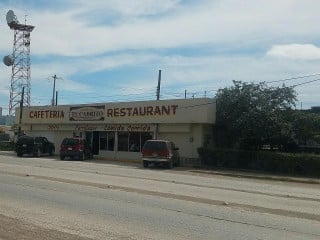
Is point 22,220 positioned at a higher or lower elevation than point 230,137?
lower

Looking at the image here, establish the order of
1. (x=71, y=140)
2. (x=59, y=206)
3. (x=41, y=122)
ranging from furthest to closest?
(x=41, y=122) → (x=71, y=140) → (x=59, y=206)

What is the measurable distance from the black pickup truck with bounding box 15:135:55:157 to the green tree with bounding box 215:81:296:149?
53.7 ft

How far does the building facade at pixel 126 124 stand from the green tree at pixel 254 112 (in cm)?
147

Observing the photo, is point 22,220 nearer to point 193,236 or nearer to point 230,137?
point 193,236

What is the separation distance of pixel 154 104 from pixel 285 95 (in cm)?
1066

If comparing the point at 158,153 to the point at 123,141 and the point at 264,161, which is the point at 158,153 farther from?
the point at 123,141

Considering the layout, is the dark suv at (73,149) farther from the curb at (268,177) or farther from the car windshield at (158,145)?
the curb at (268,177)

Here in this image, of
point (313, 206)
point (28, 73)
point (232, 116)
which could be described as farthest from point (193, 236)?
point (28, 73)

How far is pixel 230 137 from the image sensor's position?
4159 cm

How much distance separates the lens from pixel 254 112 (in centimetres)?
3731

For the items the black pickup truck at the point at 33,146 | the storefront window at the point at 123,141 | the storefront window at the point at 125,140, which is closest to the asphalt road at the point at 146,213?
the storefront window at the point at 125,140

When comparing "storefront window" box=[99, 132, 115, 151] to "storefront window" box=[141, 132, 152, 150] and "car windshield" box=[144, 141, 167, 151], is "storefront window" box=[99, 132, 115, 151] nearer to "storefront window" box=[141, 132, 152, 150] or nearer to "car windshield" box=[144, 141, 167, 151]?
"storefront window" box=[141, 132, 152, 150]

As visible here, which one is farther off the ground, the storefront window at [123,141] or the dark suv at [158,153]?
the storefront window at [123,141]

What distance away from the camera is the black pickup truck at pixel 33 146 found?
4666 centimetres
